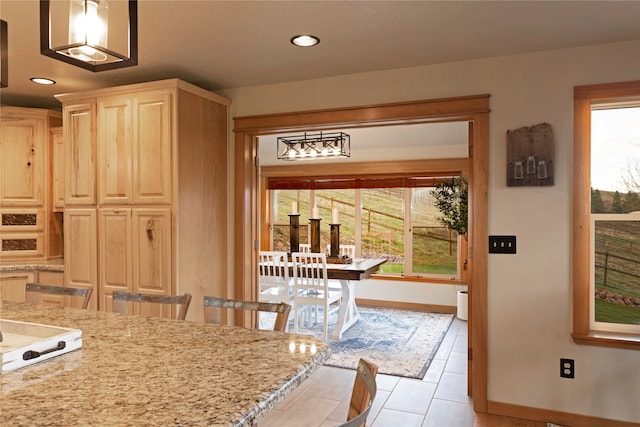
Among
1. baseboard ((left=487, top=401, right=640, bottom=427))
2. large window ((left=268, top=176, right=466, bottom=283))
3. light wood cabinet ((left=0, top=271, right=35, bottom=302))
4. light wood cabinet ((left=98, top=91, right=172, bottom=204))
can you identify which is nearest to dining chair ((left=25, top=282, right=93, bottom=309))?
light wood cabinet ((left=98, top=91, right=172, bottom=204))

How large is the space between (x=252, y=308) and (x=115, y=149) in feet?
6.91

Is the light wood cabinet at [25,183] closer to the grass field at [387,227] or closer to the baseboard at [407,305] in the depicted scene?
the grass field at [387,227]

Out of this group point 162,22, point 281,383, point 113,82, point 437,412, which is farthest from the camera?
point 113,82

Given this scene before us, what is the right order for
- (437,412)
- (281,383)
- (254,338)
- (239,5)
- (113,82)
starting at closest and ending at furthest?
(281,383) < (254,338) < (239,5) < (437,412) < (113,82)

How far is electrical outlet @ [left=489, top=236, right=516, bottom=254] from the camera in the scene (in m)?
2.80

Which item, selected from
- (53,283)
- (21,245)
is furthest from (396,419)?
(21,245)

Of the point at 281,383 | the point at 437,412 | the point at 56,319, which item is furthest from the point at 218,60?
the point at 437,412

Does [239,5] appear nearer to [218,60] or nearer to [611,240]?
[218,60]

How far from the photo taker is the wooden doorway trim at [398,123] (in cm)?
286

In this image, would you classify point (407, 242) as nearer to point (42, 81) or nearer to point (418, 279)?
point (418, 279)

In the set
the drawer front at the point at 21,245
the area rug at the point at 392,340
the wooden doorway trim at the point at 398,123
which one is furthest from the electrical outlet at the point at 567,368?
the drawer front at the point at 21,245

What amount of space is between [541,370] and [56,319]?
2.75m

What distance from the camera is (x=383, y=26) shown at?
2.35m

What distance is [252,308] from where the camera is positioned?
1.81m
